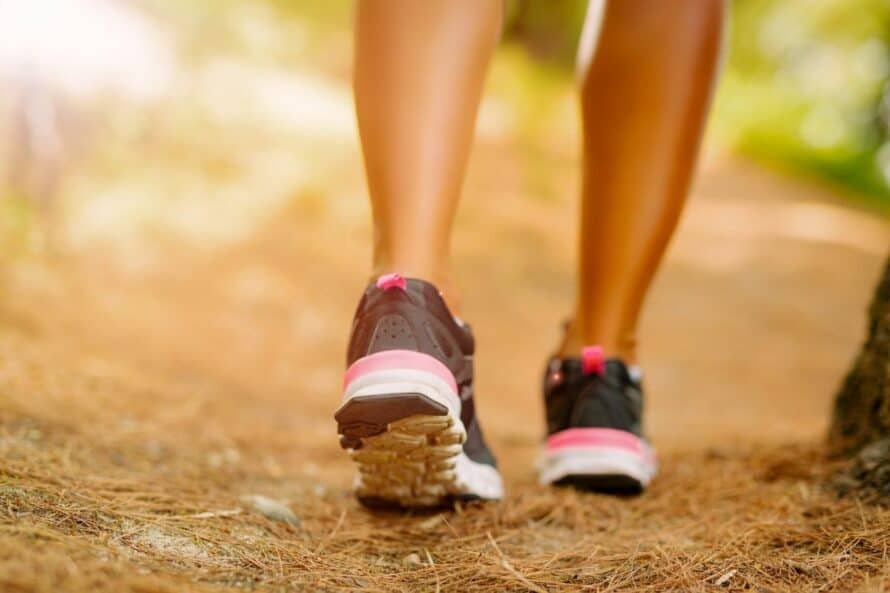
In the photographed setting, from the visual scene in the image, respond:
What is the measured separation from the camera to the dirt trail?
0.78 meters

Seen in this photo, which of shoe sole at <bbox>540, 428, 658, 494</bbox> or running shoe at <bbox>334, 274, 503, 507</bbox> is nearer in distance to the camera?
running shoe at <bbox>334, 274, 503, 507</bbox>

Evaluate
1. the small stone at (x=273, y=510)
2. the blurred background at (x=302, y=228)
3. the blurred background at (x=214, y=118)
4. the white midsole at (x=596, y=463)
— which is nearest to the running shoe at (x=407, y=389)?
the small stone at (x=273, y=510)

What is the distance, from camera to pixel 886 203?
6617 mm

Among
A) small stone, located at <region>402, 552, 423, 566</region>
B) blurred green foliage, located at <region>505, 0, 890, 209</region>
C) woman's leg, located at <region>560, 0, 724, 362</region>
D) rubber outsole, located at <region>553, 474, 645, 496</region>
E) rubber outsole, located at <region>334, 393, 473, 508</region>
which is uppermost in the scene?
blurred green foliage, located at <region>505, 0, 890, 209</region>

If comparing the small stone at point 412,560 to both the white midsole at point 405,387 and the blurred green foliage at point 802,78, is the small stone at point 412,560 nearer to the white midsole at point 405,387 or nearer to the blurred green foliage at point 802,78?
the white midsole at point 405,387

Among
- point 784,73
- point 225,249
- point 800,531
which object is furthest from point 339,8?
point 784,73

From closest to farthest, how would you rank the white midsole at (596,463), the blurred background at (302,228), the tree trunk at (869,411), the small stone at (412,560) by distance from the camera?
1. the small stone at (412,560)
2. the tree trunk at (869,411)
3. the white midsole at (596,463)
4. the blurred background at (302,228)

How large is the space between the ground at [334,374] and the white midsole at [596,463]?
0.04 meters

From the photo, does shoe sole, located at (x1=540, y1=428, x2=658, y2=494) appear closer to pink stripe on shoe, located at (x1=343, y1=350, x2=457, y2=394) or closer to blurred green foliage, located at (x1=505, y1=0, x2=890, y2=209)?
pink stripe on shoe, located at (x1=343, y1=350, x2=457, y2=394)

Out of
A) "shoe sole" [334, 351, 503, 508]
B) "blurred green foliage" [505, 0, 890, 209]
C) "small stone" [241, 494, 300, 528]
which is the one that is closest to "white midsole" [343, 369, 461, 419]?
"shoe sole" [334, 351, 503, 508]

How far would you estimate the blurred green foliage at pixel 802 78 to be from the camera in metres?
7.17

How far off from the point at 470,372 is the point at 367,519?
26 centimetres

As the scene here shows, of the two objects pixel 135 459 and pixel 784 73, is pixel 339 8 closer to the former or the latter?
pixel 135 459

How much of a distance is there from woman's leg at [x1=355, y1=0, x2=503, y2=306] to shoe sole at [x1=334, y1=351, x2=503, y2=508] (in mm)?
130
